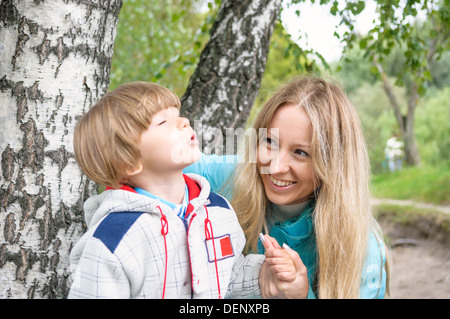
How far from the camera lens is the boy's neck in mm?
1489

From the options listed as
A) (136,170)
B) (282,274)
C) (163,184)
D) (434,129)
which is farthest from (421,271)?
(434,129)

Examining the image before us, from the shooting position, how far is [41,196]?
5.05ft

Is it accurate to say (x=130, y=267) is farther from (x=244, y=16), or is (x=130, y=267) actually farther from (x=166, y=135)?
(x=244, y=16)

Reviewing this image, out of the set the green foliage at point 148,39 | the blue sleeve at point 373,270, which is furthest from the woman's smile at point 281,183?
the green foliage at point 148,39

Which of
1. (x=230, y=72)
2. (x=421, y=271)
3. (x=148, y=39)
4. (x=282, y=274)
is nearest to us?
(x=282, y=274)

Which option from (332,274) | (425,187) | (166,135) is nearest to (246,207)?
(332,274)

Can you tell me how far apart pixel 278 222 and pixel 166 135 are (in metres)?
0.73

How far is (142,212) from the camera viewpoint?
1423 mm

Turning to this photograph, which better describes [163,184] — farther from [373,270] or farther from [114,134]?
[373,270]

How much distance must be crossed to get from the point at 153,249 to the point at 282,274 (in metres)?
0.43

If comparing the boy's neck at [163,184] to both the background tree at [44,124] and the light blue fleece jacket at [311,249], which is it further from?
the light blue fleece jacket at [311,249]

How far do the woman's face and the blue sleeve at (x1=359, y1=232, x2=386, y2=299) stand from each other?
325mm

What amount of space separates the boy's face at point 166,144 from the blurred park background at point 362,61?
831mm

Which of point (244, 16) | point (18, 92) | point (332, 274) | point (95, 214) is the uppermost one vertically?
point (244, 16)
